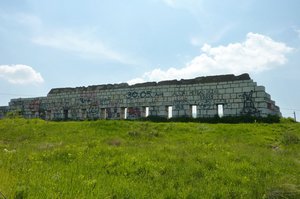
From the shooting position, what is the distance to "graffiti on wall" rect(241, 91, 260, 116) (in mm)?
20728

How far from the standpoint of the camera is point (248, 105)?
20953 millimetres

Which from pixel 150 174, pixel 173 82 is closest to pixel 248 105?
pixel 173 82

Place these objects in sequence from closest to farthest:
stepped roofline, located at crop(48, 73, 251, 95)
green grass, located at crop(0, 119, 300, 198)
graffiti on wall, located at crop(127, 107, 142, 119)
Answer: green grass, located at crop(0, 119, 300, 198)
stepped roofline, located at crop(48, 73, 251, 95)
graffiti on wall, located at crop(127, 107, 142, 119)

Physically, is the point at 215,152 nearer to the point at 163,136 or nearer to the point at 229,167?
the point at 229,167

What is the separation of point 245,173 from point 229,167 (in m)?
0.48

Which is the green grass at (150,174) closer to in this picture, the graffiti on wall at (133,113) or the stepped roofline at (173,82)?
the stepped roofline at (173,82)

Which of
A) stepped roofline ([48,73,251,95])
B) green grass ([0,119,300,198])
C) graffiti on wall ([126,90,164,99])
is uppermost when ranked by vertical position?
stepped roofline ([48,73,251,95])

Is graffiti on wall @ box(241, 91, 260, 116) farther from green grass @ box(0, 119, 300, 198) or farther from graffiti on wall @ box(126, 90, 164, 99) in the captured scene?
green grass @ box(0, 119, 300, 198)

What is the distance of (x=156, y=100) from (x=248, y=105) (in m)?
7.60

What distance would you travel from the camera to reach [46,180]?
226 inches

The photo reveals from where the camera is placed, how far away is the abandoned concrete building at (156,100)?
2132 centimetres

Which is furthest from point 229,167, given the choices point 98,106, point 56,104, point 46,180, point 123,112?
point 56,104

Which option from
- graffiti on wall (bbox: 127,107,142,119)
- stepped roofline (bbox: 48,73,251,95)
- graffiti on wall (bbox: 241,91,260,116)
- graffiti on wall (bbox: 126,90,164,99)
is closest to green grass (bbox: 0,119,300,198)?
graffiti on wall (bbox: 241,91,260,116)

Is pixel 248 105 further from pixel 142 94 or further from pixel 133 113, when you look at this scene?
pixel 133 113
